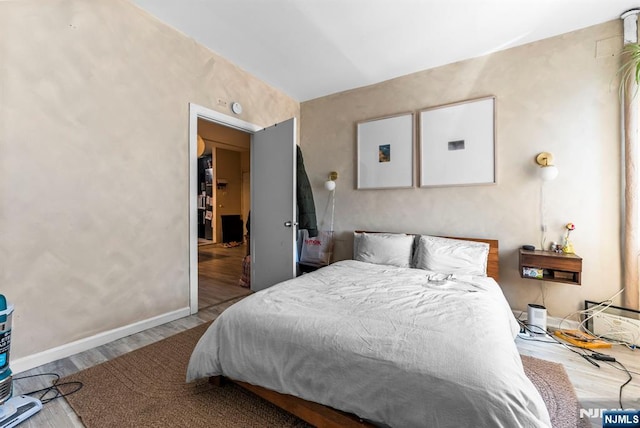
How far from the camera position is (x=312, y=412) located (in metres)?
1.22

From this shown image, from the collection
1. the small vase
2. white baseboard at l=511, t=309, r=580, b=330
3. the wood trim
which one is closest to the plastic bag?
white baseboard at l=511, t=309, r=580, b=330

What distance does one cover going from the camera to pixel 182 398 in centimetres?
149

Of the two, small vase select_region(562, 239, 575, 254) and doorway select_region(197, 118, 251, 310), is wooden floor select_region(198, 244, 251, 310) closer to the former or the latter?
doorway select_region(197, 118, 251, 310)

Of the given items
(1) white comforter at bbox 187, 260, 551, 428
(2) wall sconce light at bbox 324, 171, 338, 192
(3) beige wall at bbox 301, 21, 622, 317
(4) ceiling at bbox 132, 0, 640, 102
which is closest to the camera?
(1) white comforter at bbox 187, 260, 551, 428

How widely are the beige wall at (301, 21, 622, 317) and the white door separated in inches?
51.2

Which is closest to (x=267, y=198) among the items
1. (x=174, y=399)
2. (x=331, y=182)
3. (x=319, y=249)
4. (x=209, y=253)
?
(x=331, y=182)

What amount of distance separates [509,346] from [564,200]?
210cm

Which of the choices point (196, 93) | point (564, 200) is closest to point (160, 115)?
point (196, 93)

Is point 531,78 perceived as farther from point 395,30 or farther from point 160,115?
point 160,115

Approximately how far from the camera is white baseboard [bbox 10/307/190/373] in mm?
1733

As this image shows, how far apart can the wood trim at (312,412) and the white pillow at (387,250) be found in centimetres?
177

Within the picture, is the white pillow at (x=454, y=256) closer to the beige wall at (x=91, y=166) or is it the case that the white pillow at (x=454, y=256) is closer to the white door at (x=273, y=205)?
the white door at (x=273, y=205)

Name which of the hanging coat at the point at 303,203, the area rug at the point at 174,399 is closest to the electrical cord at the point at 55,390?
the area rug at the point at 174,399

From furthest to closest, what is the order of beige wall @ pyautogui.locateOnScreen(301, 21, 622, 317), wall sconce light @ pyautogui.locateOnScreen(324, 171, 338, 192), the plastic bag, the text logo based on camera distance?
the plastic bag
wall sconce light @ pyautogui.locateOnScreen(324, 171, 338, 192)
beige wall @ pyautogui.locateOnScreen(301, 21, 622, 317)
the text logo
